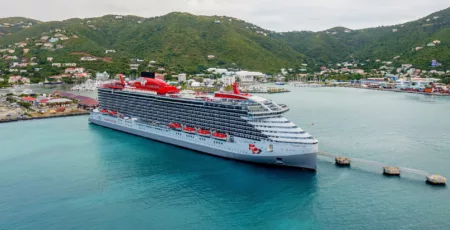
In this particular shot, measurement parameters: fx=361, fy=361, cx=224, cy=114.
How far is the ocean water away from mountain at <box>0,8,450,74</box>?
79.4 metres

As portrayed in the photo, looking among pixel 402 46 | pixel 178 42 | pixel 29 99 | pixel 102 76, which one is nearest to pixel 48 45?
pixel 102 76

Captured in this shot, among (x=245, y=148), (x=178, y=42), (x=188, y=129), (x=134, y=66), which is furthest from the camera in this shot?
(x=178, y=42)

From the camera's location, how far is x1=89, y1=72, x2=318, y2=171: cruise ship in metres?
25.6

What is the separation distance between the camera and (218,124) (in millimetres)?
28953

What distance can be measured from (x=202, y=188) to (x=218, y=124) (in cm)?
683

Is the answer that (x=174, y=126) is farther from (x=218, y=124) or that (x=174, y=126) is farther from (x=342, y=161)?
(x=342, y=161)

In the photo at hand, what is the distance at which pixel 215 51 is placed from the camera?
137m

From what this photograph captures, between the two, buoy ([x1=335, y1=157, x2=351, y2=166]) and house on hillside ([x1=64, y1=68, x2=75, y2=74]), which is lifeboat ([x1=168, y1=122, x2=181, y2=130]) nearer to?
buoy ([x1=335, y1=157, x2=351, y2=166])

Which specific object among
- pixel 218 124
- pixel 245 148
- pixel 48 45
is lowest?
pixel 245 148

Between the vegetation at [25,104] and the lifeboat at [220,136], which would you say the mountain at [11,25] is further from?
the lifeboat at [220,136]

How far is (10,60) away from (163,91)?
103030mm

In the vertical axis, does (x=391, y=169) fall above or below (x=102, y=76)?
below

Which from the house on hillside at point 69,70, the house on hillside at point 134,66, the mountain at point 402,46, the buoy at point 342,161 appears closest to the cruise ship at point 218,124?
the buoy at point 342,161

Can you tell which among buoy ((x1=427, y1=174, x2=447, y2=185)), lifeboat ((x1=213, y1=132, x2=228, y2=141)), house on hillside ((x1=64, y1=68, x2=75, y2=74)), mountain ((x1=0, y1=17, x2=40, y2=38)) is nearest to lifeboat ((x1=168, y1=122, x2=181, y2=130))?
lifeboat ((x1=213, y1=132, x2=228, y2=141))
